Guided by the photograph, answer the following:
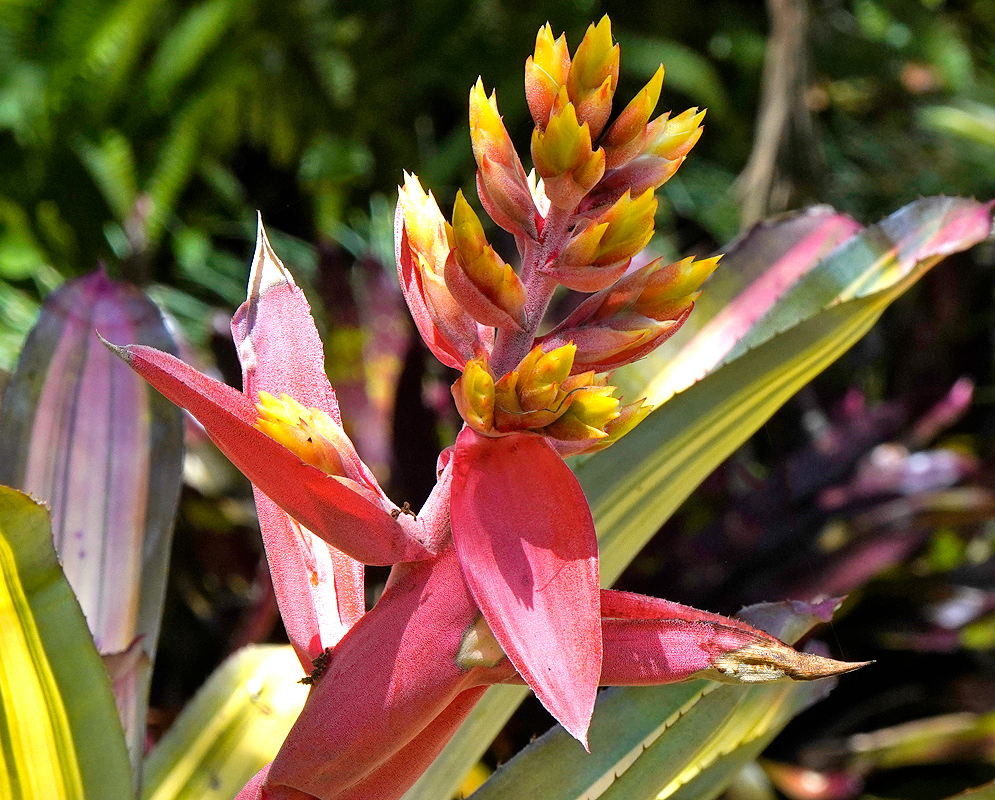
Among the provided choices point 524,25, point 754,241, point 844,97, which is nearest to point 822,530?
point 754,241

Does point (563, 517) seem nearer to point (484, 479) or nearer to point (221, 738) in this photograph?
point (484, 479)

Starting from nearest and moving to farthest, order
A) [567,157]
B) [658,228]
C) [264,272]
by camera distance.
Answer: [567,157] → [264,272] → [658,228]

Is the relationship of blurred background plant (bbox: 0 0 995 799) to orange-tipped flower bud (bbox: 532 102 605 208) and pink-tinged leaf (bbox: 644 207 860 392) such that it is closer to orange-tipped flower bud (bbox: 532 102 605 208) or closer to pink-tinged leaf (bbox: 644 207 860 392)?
pink-tinged leaf (bbox: 644 207 860 392)

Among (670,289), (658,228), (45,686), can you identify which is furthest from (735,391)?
(658,228)

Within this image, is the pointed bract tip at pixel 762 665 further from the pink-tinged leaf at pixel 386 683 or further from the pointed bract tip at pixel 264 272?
the pointed bract tip at pixel 264 272

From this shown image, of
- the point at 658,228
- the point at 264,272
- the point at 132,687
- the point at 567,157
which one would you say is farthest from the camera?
the point at 658,228

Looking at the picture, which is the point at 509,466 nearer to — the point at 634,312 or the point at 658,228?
the point at 634,312
